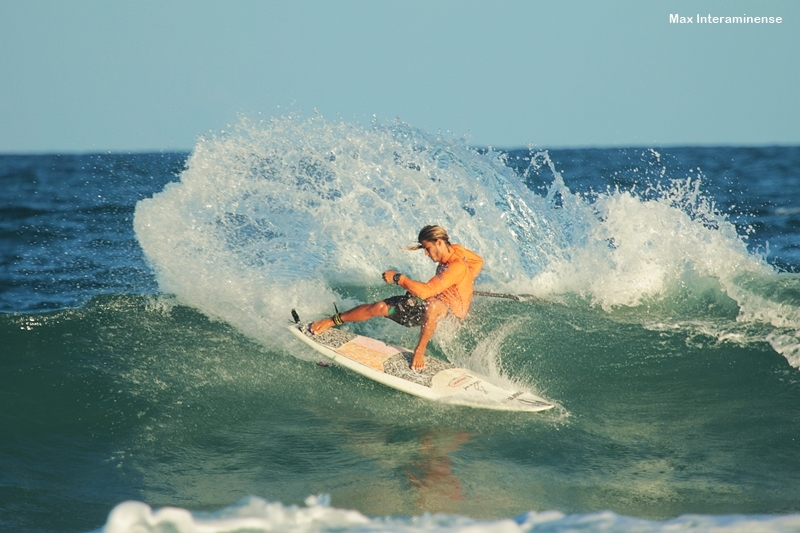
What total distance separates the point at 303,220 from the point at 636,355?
5.32 m

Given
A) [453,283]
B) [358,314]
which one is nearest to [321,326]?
[358,314]

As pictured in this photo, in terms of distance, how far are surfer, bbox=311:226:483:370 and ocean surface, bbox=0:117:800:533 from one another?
70 centimetres

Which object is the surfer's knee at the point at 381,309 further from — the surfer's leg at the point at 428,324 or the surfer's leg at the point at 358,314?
the surfer's leg at the point at 428,324

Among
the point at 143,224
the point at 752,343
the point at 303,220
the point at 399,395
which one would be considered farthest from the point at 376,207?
the point at 752,343

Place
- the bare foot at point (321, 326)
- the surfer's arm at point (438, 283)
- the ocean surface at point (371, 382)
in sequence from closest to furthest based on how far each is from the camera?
the ocean surface at point (371, 382)
the surfer's arm at point (438, 283)
the bare foot at point (321, 326)

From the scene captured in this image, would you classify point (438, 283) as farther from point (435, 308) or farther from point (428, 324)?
point (428, 324)

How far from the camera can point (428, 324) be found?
7637 mm

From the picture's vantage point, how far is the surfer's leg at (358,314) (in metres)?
7.94

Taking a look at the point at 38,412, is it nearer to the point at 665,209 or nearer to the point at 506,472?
the point at 506,472

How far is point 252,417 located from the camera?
7.30 meters

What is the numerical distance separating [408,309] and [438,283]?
0.62m

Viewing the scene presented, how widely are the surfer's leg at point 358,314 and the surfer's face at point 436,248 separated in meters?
0.82

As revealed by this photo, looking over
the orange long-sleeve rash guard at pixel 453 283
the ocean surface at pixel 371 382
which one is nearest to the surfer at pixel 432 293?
the orange long-sleeve rash guard at pixel 453 283

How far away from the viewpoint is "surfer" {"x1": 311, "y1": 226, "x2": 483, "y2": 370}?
291 inches
